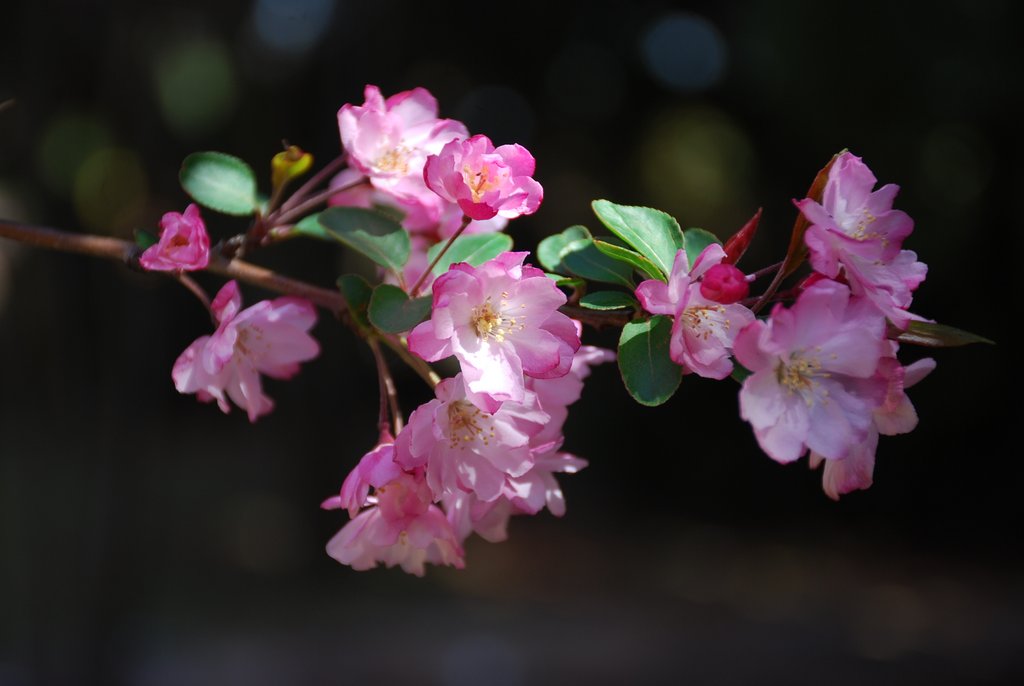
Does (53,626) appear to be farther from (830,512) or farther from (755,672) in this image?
(830,512)

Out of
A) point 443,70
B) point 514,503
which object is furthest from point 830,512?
point 514,503

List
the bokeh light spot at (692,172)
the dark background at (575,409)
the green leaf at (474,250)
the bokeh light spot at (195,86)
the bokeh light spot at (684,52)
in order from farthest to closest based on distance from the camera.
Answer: the bokeh light spot at (692,172), the bokeh light spot at (684,52), the bokeh light spot at (195,86), the dark background at (575,409), the green leaf at (474,250)

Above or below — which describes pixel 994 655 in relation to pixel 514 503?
below

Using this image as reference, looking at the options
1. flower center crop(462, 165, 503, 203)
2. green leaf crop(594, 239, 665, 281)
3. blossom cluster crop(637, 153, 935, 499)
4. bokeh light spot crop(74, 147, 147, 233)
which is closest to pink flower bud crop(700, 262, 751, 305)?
blossom cluster crop(637, 153, 935, 499)

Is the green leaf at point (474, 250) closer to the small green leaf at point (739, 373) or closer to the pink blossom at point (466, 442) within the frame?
the pink blossom at point (466, 442)

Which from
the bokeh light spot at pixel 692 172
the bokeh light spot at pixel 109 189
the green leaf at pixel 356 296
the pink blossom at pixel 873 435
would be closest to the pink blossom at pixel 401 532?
the green leaf at pixel 356 296

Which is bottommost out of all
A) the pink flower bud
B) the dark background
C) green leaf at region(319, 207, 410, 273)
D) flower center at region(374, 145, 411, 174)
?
the dark background

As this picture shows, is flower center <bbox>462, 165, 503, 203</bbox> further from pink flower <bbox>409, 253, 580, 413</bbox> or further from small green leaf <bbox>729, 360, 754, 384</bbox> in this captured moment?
small green leaf <bbox>729, 360, 754, 384</bbox>
